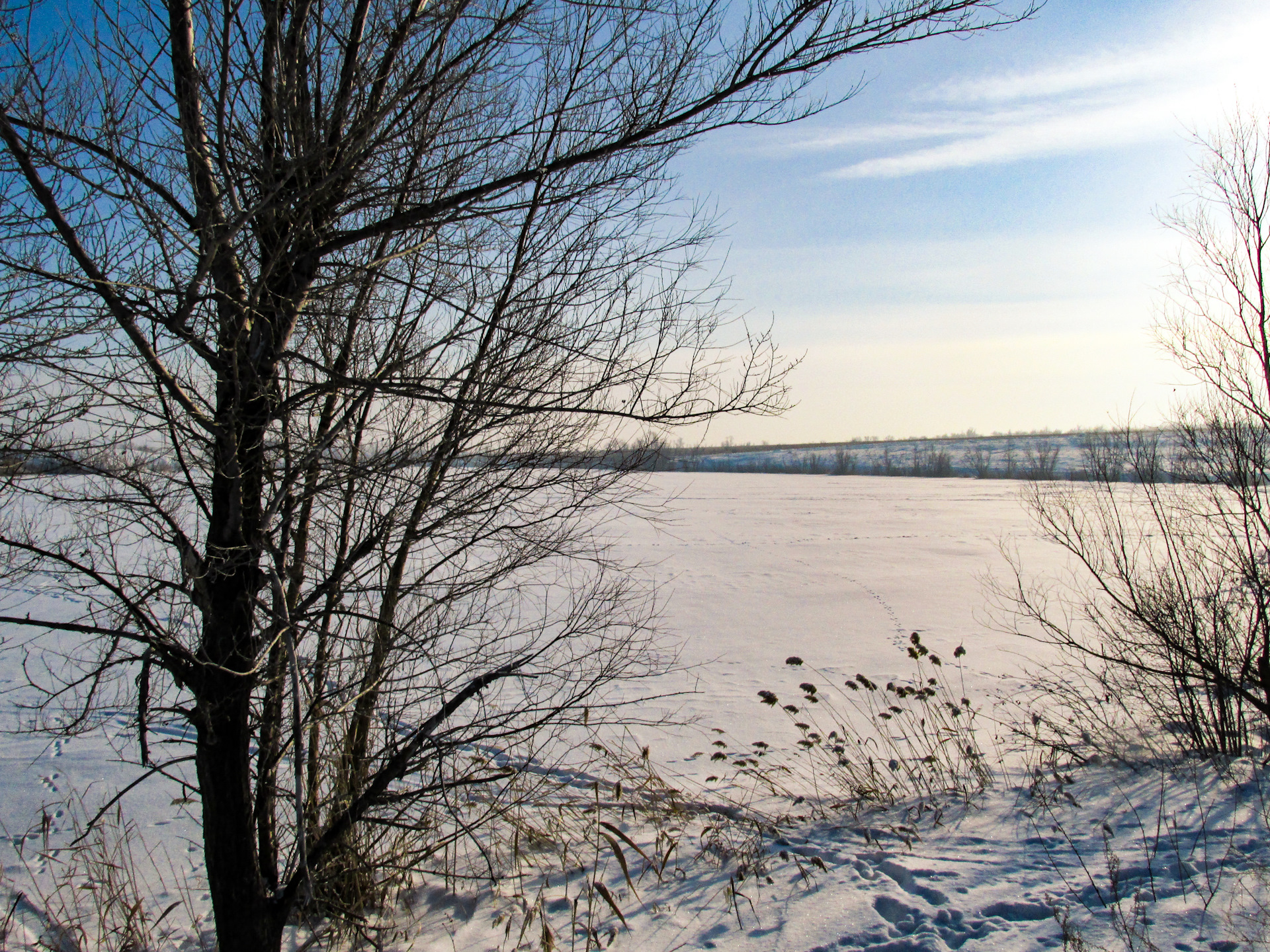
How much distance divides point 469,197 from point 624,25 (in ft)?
3.66

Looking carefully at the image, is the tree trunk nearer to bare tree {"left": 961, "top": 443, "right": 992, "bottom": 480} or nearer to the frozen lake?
the frozen lake

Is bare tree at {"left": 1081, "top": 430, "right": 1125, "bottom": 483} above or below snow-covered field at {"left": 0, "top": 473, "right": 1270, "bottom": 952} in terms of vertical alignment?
A: above

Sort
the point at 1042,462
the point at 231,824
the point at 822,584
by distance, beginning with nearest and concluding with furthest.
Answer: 1. the point at 231,824
2. the point at 1042,462
3. the point at 822,584

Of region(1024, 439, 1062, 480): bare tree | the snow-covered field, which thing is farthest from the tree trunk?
region(1024, 439, 1062, 480): bare tree

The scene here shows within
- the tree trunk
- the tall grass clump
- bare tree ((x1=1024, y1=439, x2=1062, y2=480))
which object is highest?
bare tree ((x1=1024, y1=439, x2=1062, y2=480))

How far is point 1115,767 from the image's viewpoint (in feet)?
18.1

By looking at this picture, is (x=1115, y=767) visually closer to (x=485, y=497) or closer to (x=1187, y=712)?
(x=1187, y=712)

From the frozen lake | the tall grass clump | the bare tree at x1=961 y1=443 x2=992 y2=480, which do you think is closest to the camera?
the tall grass clump

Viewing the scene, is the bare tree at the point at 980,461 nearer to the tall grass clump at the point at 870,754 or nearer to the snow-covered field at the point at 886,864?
the tall grass clump at the point at 870,754

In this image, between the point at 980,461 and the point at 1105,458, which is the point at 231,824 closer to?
the point at 1105,458

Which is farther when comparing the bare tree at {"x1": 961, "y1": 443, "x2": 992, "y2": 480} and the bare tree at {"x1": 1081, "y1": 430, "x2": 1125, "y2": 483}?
the bare tree at {"x1": 961, "y1": 443, "x2": 992, "y2": 480}

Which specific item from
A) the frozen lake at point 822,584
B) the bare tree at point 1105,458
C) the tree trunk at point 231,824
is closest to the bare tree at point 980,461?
the frozen lake at point 822,584

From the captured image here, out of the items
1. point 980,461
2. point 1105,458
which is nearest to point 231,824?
point 1105,458

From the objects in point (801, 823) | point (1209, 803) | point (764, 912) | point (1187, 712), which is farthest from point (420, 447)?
point (1187, 712)
